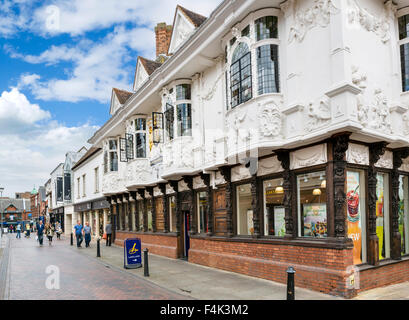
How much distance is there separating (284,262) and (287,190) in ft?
6.30

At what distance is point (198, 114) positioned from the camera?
1407cm

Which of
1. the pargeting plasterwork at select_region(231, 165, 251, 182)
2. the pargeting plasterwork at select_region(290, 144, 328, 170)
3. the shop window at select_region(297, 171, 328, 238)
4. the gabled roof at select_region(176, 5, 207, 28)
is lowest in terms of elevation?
the shop window at select_region(297, 171, 328, 238)

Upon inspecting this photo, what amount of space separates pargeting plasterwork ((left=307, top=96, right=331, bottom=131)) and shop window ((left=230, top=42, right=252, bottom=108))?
2143 millimetres

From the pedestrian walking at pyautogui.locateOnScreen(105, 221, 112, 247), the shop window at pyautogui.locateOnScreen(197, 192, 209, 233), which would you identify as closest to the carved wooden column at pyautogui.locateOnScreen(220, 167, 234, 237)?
the shop window at pyautogui.locateOnScreen(197, 192, 209, 233)

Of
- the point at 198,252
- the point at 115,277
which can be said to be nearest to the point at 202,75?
the point at 198,252

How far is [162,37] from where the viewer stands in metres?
20.7

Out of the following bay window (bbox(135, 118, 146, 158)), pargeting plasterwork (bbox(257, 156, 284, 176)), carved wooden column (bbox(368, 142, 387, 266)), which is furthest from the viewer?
bay window (bbox(135, 118, 146, 158))

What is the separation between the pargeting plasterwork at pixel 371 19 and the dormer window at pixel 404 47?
56 cm

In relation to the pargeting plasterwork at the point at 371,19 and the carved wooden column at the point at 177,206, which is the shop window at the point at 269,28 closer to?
the pargeting plasterwork at the point at 371,19

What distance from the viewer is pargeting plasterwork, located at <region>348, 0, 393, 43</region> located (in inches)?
335

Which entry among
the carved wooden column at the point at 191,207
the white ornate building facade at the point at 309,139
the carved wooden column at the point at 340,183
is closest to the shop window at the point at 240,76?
the white ornate building facade at the point at 309,139

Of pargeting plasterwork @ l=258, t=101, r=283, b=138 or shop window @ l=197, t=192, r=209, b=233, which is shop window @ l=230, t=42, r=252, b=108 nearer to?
pargeting plasterwork @ l=258, t=101, r=283, b=138
